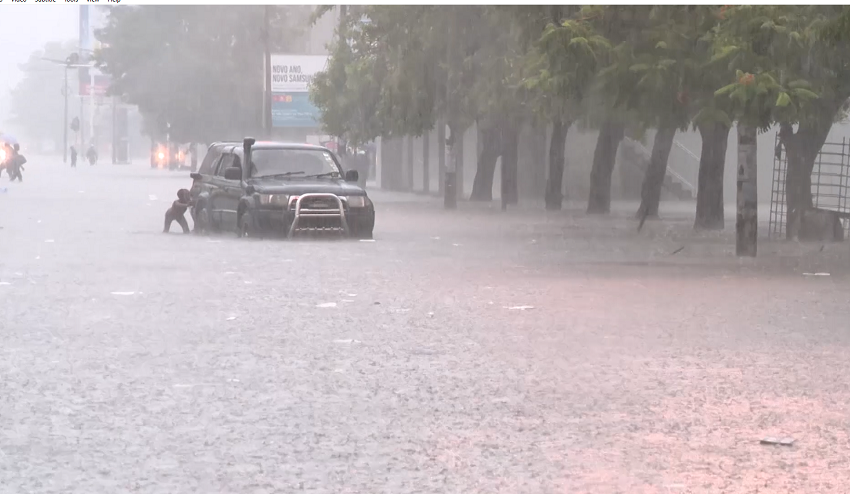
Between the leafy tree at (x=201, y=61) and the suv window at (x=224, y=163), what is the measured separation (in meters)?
61.4

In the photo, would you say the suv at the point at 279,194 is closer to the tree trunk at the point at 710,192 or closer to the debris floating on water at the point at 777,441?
the tree trunk at the point at 710,192

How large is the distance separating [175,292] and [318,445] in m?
8.88

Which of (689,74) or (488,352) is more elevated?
(689,74)

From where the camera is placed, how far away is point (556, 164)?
1666 inches

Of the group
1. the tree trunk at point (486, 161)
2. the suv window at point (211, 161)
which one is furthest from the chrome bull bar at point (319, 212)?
the tree trunk at point (486, 161)

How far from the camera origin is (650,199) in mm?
36344

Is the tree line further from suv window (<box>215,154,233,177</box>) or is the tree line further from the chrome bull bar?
suv window (<box>215,154,233,177</box>)

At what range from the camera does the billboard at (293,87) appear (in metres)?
79.2

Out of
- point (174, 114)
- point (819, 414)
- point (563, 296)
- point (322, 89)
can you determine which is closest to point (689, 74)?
point (563, 296)

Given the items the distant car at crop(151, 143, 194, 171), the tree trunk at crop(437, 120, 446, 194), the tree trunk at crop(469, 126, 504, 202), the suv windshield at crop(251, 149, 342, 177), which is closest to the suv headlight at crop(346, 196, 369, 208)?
the suv windshield at crop(251, 149, 342, 177)

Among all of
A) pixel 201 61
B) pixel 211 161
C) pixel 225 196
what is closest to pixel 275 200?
pixel 225 196

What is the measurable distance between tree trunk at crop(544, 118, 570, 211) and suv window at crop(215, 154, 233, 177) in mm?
13658

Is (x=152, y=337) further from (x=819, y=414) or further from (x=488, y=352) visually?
(x=819, y=414)

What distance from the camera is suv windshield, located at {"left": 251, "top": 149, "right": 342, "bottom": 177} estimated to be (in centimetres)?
2769
